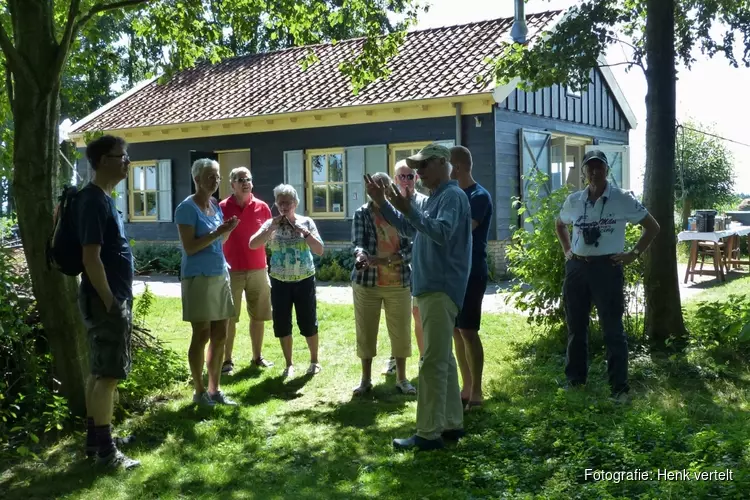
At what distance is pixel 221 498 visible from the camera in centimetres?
405

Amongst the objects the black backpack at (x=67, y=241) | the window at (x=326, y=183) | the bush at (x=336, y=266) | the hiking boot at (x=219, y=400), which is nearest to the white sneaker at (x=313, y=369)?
the hiking boot at (x=219, y=400)

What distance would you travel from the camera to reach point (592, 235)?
554 cm

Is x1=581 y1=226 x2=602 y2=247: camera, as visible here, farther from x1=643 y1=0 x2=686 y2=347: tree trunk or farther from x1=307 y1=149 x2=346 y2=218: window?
x1=307 y1=149 x2=346 y2=218: window

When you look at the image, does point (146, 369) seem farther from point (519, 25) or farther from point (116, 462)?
point (519, 25)

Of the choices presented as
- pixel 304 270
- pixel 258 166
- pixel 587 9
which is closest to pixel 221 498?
pixel 304 270

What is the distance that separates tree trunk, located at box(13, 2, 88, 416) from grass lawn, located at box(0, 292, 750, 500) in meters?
0.64

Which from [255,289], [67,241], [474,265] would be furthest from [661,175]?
[67,241]

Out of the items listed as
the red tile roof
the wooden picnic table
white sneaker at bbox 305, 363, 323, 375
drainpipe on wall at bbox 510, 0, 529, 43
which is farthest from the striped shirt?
drainpipe on wall at bbox 510, 0, 529, 43

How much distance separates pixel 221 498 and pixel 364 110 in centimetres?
1257

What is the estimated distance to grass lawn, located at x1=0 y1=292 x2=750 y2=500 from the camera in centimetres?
396

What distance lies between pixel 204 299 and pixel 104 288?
126 centimetres

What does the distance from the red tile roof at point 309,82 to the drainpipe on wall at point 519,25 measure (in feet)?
0.62

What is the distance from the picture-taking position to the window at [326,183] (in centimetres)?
1680

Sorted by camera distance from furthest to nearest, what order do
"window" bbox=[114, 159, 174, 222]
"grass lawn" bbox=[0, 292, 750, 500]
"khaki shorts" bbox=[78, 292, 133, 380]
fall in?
"window" bbox=[114, 159, 174, 222], "khaki shorts" bbox=[78, 292, 133, 380], "grass lawn" bbox=[0, 292, 750, 500]
